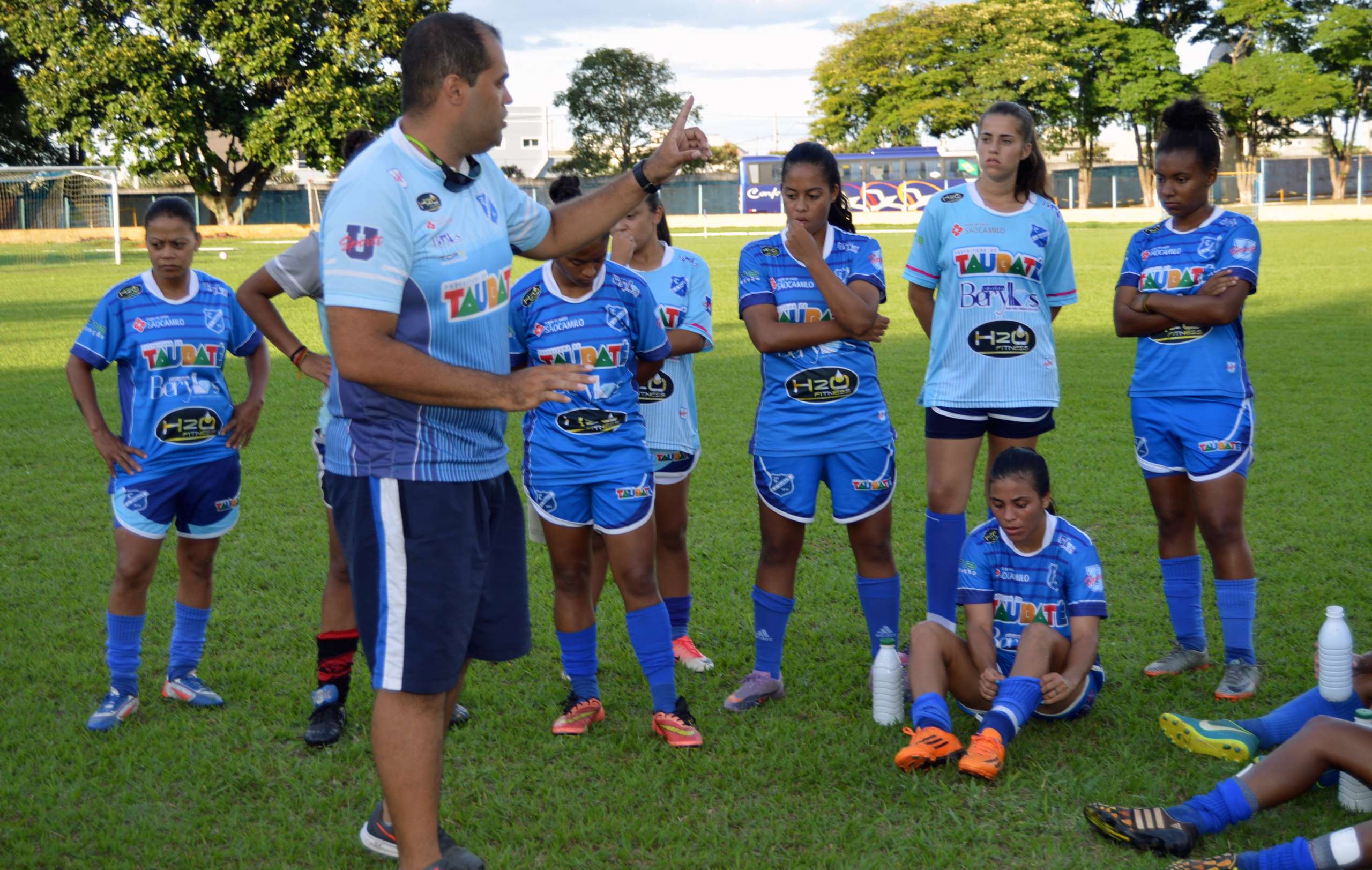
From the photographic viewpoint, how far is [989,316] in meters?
4.50

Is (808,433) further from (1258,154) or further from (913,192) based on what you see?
(1258,154)

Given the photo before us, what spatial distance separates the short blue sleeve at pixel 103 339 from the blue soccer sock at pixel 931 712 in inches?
126

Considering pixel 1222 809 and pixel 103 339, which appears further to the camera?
pixel 103 339

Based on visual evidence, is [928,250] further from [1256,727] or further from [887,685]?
[1256,727]

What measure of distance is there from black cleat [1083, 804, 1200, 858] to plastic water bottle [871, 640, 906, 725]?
96 centimetres

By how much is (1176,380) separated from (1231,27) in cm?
6603

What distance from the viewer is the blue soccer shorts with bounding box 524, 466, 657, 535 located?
4.09 m

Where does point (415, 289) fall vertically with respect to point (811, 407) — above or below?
above

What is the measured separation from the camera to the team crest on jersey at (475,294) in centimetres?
277

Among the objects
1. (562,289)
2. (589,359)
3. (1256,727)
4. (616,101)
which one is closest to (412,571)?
(589,359)

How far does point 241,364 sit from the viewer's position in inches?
541

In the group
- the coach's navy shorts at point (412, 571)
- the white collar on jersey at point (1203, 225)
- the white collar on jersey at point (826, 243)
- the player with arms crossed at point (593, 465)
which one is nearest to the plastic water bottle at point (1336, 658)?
the white collar on jersey at point (1203, 225)

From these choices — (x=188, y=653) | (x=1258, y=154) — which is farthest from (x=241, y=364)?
(x=1258, y=154)

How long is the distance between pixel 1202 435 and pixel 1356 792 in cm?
150
